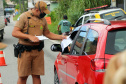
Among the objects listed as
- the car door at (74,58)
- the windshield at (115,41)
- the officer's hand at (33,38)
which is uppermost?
the windshield at (115,41)

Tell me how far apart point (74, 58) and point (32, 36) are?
790mm

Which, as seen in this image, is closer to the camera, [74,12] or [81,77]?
[81,77]

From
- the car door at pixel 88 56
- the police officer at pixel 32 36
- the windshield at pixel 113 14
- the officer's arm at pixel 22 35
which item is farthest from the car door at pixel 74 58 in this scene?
the windshield at pixel 113 14

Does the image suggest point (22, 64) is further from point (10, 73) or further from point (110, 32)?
point (10, 73)

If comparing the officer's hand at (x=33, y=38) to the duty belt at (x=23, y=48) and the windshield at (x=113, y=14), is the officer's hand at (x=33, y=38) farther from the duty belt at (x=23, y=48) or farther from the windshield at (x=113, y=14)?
the windshield at (x=113, y=14)

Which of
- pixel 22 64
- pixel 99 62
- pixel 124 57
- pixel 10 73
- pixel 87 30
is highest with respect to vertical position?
pixel 124 57

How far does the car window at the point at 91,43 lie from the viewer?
3.56 meters

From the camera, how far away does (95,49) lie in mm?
3471

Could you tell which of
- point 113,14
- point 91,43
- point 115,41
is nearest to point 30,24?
point 91,43

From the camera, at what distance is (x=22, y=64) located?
471 cm

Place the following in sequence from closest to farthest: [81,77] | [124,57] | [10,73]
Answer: [124,57] → [81,77] → [10,73]

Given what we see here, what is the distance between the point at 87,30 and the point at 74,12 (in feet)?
64.6

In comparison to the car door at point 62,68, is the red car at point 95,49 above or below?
above

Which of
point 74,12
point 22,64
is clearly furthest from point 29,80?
point 74,12
